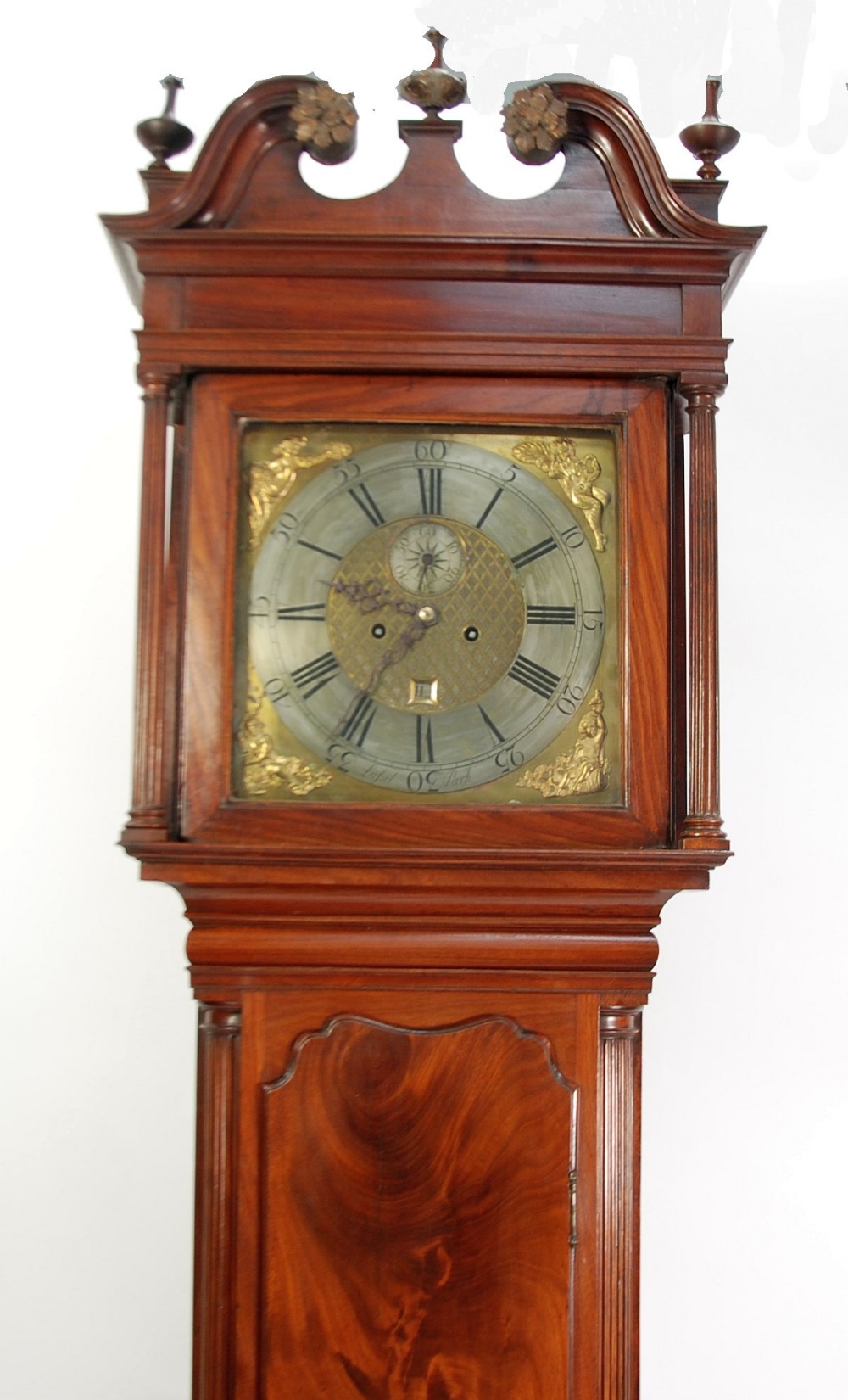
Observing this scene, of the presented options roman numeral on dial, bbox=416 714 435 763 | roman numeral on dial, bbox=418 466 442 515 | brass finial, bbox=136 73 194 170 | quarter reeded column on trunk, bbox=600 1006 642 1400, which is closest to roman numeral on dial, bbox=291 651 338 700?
roman numeral on dial, bbox=416 714 435 763

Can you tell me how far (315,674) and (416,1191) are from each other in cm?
66

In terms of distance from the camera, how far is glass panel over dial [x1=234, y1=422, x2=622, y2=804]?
215 cm

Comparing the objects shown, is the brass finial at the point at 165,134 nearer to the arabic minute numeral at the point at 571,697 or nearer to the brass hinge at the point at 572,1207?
the arabic minute numeral at the point at 571,697

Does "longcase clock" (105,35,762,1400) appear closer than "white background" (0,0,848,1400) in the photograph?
Yes

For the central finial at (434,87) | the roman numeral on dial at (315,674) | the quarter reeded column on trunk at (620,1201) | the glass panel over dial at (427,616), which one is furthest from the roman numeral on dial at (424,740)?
the central finial at (434,87)

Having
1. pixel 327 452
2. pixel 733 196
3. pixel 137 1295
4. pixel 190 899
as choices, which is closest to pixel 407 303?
pixel 327 452

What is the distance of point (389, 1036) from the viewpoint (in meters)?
2.14

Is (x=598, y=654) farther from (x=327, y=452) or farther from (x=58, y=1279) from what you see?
(x=58, y=1279)

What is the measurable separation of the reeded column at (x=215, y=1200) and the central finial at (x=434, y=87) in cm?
119

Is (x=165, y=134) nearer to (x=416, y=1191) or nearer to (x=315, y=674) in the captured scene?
(x=315, y=674)

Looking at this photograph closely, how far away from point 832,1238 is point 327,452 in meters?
1.61

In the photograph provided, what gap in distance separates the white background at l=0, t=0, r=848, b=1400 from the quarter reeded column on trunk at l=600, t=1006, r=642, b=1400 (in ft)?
2.33

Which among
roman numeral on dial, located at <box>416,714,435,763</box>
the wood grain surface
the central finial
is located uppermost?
the central finial

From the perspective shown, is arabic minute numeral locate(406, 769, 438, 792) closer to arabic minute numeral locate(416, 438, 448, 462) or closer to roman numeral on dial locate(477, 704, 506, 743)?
roman numeral on dial locate(477, 704, 506, 743)
